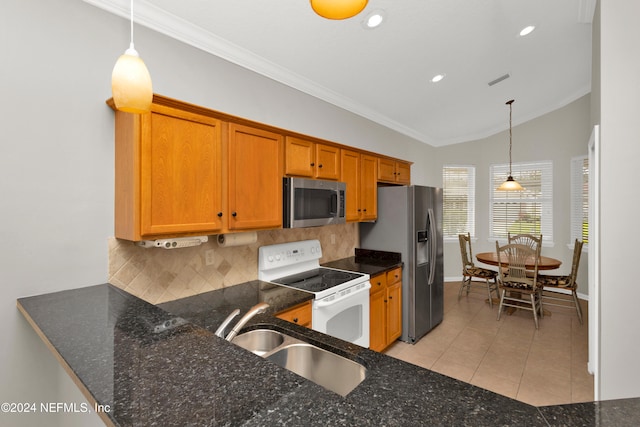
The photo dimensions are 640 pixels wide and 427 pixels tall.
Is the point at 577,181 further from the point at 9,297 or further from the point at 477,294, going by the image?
the point at 9,297

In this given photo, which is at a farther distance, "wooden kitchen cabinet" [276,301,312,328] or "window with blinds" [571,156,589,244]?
"window with blinds" [571,156,589,244]

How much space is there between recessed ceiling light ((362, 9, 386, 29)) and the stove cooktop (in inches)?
83.1

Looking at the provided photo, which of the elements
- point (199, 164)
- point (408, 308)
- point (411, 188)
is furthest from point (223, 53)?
point (408, 308)

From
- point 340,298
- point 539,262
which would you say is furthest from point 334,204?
point 539,262

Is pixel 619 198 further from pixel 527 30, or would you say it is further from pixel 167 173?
pixel 167 173

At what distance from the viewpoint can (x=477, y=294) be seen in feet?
17.4

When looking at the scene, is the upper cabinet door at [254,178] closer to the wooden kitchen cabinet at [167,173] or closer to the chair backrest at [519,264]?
the wooden kitchen cabinet at [167,173]

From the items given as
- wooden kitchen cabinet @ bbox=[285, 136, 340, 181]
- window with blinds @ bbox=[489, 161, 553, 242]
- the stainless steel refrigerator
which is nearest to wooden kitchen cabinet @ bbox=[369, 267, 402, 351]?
the stainless steel refrigerator

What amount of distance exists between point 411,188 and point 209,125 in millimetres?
2300

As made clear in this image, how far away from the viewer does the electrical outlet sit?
7.39ft

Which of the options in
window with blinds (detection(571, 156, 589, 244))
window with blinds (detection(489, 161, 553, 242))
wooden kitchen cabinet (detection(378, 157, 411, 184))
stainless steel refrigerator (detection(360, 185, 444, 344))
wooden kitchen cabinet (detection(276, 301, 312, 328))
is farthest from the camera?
window with blinds (detection(489, 161, 553, 242))

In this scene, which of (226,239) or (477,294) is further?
(477,294)

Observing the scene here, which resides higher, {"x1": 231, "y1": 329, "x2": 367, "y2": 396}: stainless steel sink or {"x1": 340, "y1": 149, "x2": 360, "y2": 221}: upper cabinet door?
{"x1": 340, "y1": 149, "x2": 360, "y2": 221}: upper cabinet door

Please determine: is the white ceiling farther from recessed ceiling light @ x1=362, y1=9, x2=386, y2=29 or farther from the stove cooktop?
the stove cooktop
